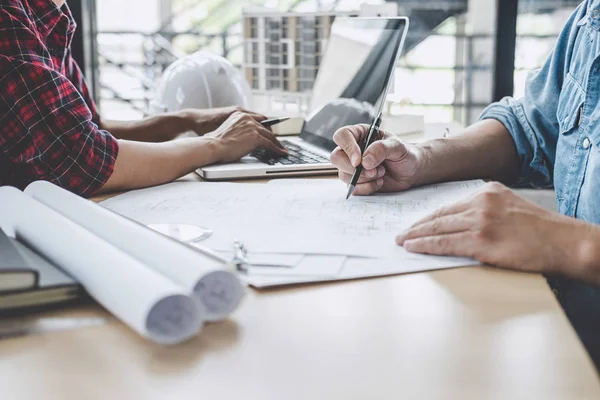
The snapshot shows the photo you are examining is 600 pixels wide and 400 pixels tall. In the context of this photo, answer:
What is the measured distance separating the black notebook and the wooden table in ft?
0.06

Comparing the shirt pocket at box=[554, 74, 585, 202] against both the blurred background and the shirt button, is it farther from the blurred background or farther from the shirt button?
the blurred background

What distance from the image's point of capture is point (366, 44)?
1.29 m

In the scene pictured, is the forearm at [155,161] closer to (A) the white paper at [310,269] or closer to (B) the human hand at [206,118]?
(B) the human hand at [206,118]

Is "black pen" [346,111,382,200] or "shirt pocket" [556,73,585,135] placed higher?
"shirt pocket" [556,73,585,135]

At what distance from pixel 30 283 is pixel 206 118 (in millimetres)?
929

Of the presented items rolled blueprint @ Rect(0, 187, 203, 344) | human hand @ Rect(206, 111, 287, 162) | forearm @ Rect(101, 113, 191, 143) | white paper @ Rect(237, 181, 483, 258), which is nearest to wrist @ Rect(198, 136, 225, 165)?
human hand @ Rect(206, 111, 287, 162)

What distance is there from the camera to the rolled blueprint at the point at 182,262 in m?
0.50

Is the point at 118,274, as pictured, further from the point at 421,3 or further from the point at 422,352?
the point at 421,3

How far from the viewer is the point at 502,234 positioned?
0.68m

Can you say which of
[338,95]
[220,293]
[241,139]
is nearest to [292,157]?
[241,139]

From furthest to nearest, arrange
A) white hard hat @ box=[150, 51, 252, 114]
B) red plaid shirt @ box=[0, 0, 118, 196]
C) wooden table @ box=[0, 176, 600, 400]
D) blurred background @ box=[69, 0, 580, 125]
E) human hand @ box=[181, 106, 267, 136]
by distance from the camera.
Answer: blurred background @ box=[69, 0, 580, 125] < white hard hat @ box=[150, 51, 252, 114] < human hand @ box=[181, 106, 267, 136] < red plaid shirt @ box=[0, 0, 118, 196] < wooden table @ box=[0, 176, 600, 400]

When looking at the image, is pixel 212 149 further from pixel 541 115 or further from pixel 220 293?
pixel 220 293

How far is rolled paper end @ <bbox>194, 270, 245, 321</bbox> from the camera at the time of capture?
20.0 inches

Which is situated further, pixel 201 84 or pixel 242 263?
pixel 201 84
